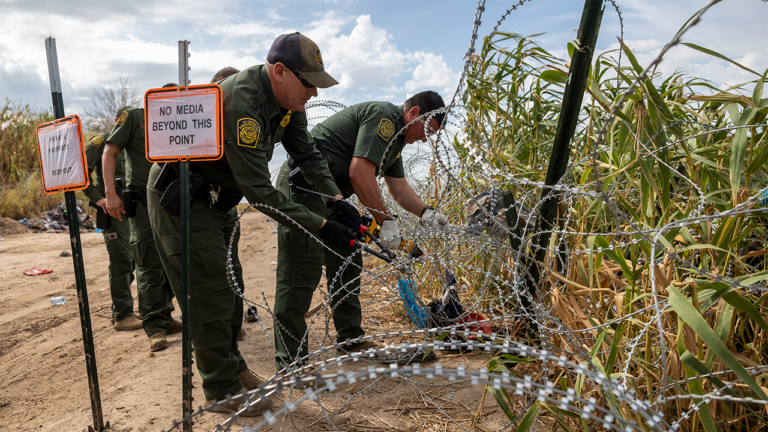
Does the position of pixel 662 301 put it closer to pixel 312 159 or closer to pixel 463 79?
pixel 463 79

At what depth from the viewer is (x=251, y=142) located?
81.3 inches

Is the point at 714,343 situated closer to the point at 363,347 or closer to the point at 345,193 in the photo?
the point at 363,347

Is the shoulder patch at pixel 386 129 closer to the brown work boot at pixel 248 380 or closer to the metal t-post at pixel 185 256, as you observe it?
the metal t-post at pixel 185 256

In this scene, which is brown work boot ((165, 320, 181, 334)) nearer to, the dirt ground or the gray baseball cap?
the dirt ground

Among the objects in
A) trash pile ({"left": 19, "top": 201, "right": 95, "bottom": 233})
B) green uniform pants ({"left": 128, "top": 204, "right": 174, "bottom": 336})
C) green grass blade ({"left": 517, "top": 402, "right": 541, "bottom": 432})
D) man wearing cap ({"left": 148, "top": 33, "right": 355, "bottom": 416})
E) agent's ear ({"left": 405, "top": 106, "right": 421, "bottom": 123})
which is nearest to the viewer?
green grass blade ({"left": 517, "top": 402, "right": 541, "bottom": 432})

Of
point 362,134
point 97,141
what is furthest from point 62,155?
point 97,141

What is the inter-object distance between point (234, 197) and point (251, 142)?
15.9 inches

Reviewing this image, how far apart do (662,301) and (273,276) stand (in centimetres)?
473

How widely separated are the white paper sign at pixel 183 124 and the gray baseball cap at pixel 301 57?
55cm

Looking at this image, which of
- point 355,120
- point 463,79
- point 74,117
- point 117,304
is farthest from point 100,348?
point 463,79

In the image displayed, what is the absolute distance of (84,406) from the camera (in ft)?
7.81

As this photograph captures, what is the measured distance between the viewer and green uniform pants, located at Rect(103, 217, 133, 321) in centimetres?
372

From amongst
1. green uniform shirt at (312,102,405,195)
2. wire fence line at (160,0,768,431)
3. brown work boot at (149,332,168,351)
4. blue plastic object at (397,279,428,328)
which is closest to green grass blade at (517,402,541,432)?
wire fence line at (160,0,768,431)

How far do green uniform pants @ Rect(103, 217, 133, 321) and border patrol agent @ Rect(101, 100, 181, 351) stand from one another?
298 millimetres
